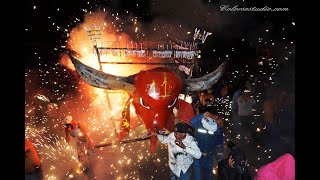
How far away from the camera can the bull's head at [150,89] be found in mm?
5308

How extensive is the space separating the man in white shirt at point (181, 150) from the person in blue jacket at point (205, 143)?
359 millimetres

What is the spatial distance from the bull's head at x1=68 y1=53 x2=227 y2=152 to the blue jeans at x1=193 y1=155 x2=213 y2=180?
86 cm

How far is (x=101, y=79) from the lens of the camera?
17.4ft

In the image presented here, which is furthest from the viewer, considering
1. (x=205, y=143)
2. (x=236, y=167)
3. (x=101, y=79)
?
(x=205, y=143)

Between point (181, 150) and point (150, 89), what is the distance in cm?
117

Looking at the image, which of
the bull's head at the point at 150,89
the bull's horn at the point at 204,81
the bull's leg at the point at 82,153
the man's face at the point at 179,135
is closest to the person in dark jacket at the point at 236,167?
the man's face at the point at 179,135

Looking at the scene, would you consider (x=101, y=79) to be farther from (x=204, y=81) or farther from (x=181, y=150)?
(x=204, y=81)

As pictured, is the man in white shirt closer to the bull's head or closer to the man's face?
the man's face

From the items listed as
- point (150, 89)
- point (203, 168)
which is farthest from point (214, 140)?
point (150, 89)

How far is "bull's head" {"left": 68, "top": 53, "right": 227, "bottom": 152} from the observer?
17.4ft

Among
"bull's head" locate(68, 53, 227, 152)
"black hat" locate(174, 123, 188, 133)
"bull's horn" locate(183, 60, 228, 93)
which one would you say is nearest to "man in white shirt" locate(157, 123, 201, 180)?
"black hat" locate(174, 123, 188, 133)

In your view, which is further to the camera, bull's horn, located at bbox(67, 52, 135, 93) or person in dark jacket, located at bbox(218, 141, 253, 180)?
bull's horn, located at bbox(67, 52, 135, 93)
